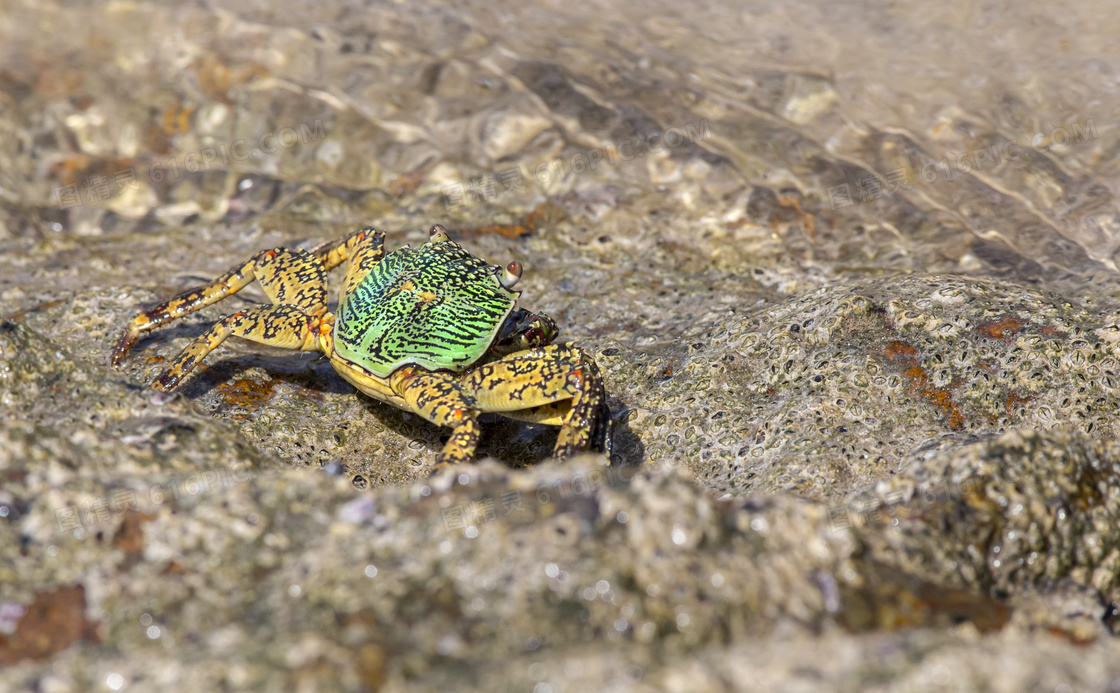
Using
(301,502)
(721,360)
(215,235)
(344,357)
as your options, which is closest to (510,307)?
(344,357)

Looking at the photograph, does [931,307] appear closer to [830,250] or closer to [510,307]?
[830,250]

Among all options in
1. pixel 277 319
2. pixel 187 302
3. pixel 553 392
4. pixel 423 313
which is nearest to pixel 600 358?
pixel 553 392

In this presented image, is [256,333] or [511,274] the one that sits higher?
[511,274]

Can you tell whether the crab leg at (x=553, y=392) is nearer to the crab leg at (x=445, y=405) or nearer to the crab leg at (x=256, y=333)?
the crab leg at (x=445, y=405)

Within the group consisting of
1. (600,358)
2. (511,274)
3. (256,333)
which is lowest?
(600,358)

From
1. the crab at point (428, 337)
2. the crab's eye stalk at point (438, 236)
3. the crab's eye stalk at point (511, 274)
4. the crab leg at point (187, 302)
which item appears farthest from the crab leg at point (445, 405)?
the crab leg at point (187, 302)

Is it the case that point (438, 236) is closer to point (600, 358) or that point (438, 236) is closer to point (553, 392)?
point (600, 358)
